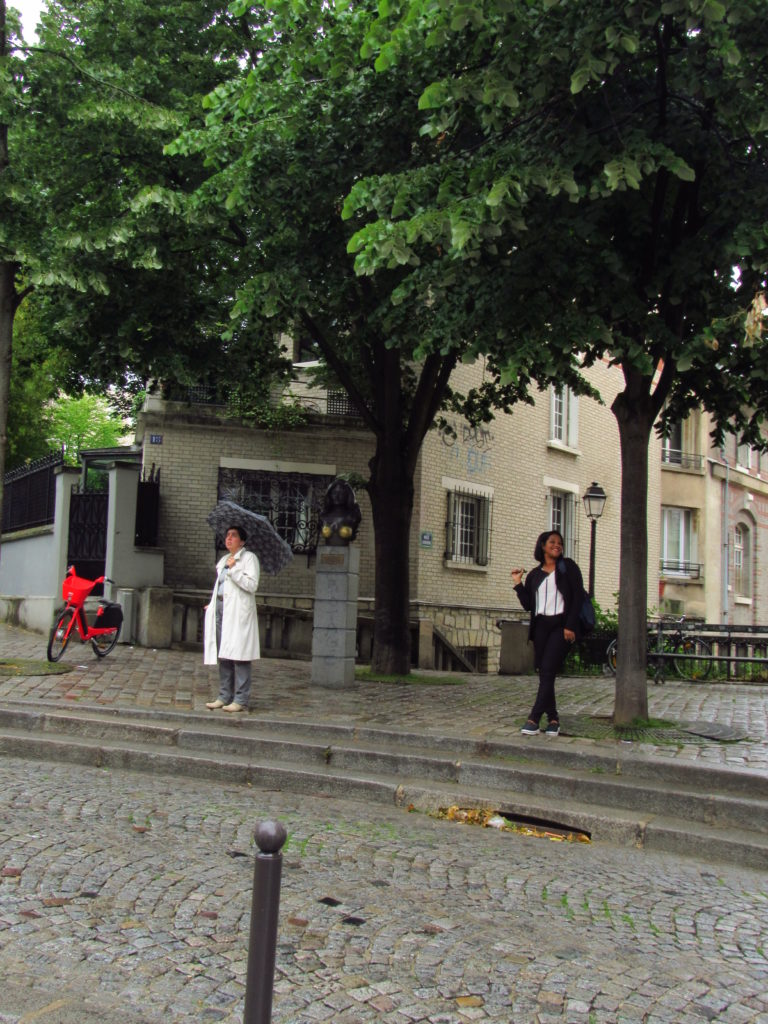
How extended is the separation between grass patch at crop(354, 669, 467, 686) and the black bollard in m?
10.4

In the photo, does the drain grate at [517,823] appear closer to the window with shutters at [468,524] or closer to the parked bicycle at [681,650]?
the parked bicycle at [681,650]

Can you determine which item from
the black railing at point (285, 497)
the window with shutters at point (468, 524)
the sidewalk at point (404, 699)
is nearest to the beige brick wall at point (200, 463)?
the black railing at point (285, 497)

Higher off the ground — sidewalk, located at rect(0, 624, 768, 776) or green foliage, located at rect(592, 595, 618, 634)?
green foliage, located at rect(592, 595, 618, 634)

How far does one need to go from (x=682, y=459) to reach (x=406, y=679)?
1801cm

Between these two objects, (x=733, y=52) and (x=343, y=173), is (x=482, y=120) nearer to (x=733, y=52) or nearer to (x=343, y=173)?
(x=733, y=52)

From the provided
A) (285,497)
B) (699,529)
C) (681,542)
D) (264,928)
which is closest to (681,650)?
(285,497)

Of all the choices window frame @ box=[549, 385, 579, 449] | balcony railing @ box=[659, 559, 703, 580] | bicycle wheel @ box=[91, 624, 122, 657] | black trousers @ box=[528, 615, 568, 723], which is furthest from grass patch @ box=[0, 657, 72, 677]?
balcony railing @ box=[659, 559, 703, 580]

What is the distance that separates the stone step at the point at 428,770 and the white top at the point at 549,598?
1134mm

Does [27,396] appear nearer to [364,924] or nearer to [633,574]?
[633,574]

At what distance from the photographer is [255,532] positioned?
9.85 metres

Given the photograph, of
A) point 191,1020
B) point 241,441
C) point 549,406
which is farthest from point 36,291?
point 549,406

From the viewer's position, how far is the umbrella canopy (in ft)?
31.7

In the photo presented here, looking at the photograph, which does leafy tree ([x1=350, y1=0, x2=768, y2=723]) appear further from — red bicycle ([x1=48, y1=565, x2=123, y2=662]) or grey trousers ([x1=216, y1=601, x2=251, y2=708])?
red bicycle ([x1=48, y1=565, x2=123, y2=662])

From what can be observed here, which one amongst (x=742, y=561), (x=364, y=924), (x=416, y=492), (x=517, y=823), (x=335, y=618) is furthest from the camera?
(x=742, y=561)
